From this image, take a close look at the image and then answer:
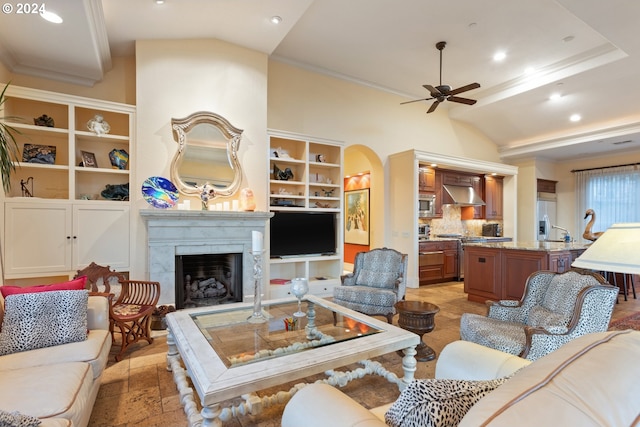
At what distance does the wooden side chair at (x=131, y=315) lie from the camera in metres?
2.84

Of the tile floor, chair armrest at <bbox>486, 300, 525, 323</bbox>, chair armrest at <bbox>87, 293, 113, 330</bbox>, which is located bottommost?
the tile floor

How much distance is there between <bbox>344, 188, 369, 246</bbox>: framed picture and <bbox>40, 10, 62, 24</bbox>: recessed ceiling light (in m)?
5.70

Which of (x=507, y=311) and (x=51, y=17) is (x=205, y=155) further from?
(x=507, y=311)

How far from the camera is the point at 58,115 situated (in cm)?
391

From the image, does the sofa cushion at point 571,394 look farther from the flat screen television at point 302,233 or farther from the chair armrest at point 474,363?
the flat screen television at point 302,233

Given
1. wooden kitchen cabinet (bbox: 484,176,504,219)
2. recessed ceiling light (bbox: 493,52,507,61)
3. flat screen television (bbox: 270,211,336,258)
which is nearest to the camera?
flat screen television (bbox: 270,211,336,258)

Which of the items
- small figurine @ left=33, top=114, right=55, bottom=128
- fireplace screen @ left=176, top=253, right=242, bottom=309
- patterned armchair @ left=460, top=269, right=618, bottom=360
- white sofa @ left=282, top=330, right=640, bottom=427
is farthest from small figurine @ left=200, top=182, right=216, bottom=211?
white sofa @ left=282, top=330, right=640, bottom=427

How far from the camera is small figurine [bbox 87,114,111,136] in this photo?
3783mm

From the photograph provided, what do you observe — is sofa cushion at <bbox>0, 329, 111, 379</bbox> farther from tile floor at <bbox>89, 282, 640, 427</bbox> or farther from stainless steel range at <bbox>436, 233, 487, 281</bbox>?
stainless steel range at <bbox>436, 233, 487, 281</bbox>

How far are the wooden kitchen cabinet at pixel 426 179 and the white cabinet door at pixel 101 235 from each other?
525cm

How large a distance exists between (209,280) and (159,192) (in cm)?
137

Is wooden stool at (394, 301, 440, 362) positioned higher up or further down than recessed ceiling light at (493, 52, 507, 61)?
further down

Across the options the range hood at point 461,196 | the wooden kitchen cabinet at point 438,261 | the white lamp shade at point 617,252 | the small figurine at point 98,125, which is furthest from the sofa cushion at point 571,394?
the range hood at point 461,196

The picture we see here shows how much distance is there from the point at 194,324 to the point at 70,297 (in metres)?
0.83
